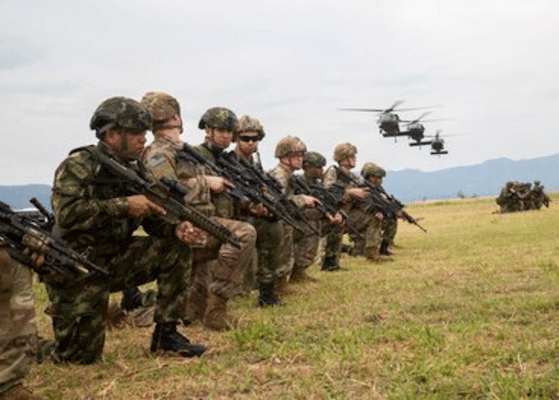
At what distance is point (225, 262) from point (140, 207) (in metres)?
1.82

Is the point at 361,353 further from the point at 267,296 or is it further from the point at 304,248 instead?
the point at 304,248

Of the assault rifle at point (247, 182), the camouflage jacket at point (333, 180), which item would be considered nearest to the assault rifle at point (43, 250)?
the assault rifle at point (247, 182)

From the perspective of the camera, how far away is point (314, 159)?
11672 mm

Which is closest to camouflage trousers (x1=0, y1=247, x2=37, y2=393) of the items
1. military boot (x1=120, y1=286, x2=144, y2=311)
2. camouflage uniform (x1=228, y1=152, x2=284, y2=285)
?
military boot (x1=120, y1=286, x2=144, y2=311)

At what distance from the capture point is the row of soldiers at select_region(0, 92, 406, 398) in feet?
15.1

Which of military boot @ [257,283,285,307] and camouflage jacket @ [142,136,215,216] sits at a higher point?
camouflage jacket @ [142,136,215,216]

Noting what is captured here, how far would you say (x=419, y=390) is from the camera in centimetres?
368

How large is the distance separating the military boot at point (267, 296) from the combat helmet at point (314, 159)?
4.20 metres

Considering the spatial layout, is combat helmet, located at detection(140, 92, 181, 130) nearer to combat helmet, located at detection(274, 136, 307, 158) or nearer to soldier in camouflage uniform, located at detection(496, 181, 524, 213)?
combat helmet, located at detection(274, 136, 307, 158)

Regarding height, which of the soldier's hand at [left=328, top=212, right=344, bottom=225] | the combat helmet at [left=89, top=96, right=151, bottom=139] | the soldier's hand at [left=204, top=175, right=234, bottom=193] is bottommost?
the soldier's hand at [left=328, top=212, right=344, bottom=225]

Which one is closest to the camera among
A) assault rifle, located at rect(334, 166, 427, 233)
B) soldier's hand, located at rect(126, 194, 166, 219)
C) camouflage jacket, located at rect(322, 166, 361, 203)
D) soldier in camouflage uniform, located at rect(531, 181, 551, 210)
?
soldier's hand, located at rect(126, 194, 166, 219)

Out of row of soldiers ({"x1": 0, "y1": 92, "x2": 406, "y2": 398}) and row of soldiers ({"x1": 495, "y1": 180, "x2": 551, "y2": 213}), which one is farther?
row of soldiers ({"x1": 495, "y1": 180, "x2": 551, "y2": 213})

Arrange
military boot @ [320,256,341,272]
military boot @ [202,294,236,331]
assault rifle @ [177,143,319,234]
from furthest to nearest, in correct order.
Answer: military boot @ [320,256,341,272]
assault rifle @ [177,143,319,234]
military boot @ [202,294,236,331]

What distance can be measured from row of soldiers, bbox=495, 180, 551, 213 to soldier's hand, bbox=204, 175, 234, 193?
26.6 meters
